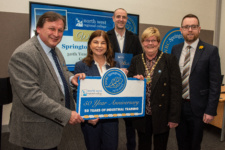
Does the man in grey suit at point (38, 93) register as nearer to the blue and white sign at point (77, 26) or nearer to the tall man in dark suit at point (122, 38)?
the tall man in dark suit at point (122, 38)

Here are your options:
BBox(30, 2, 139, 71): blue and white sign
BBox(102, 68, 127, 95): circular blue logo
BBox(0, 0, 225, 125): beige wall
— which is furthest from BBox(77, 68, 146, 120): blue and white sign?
BBox(0, 0, 225, 125): beige wall

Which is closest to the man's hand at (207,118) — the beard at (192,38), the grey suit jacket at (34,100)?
the beard at (192,38)

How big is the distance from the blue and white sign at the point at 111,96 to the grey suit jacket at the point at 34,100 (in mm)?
256

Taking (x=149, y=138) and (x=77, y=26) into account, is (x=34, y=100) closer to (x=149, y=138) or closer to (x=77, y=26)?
(x=149, y=138)

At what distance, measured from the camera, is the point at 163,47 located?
479 cm

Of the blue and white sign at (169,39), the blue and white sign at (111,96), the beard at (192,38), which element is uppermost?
the blue and white sign at (169,39)

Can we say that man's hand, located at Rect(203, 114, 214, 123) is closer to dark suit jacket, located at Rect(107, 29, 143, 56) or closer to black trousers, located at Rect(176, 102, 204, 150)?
black trousers, located at Rect(176, 102, 204, 150)

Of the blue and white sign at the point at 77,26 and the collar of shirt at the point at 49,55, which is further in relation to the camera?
the blue and white sign at the point at 77,26

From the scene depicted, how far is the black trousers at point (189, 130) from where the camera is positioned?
6.50ft

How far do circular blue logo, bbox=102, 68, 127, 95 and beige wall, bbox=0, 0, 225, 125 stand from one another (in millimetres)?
2638

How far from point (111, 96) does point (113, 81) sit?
5.8 inches

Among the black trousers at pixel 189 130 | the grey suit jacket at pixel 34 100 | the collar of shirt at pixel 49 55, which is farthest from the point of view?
the black trousers at pixel 189 130

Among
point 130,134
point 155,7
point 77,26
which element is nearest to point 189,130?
point 130,134

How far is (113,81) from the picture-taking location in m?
1.61
